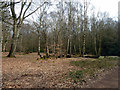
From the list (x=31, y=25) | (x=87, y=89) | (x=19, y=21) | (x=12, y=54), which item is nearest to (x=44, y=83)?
(x=87, y=89)

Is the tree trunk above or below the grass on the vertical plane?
above

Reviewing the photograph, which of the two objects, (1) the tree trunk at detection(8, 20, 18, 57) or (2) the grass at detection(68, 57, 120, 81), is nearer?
(2) the grass at detection(68, 57, 120, 81)

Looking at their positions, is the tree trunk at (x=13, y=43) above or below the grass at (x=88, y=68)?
above

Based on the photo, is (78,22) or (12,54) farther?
(78,22)

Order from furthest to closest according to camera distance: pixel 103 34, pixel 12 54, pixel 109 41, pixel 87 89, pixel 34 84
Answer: pixel 103 34 < pixel 109 41 < pixel 12 54 < pixel 34 84 < pixel 87 89

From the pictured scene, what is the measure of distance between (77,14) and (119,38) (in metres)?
9.10

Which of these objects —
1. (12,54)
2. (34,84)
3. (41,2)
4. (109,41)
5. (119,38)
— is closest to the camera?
(34,84)

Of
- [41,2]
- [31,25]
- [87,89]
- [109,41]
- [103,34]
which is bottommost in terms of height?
[87,89]

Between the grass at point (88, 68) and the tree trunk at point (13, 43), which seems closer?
the grass at point (88, 68)

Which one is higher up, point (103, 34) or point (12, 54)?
point (103, 34)

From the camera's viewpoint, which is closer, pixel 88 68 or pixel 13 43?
pixel 88 68

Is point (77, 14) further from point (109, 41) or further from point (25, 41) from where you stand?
point (25, 41)

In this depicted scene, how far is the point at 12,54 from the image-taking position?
1418 centimetres

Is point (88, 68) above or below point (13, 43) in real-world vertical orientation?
below
